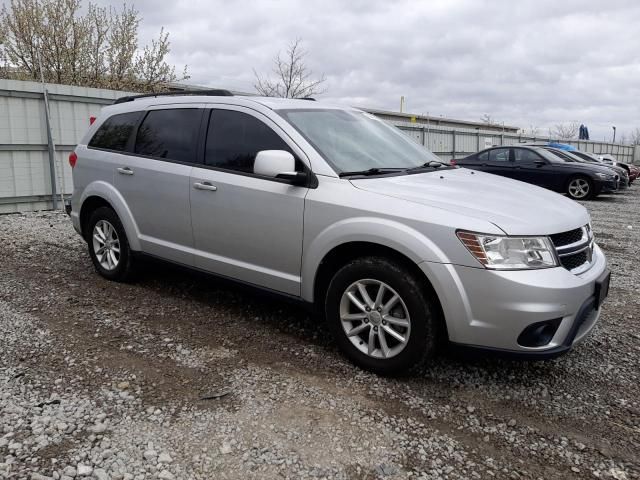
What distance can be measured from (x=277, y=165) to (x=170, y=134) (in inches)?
60.9

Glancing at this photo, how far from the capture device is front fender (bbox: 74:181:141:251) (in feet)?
15.8

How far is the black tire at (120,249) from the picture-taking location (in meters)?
5.00

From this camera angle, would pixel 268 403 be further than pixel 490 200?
No

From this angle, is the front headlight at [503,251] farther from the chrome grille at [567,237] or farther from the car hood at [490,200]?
the chrome grille at [567,237]

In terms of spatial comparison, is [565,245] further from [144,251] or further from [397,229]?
[144,251]

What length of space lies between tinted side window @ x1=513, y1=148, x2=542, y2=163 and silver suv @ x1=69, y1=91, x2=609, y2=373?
11000 mm

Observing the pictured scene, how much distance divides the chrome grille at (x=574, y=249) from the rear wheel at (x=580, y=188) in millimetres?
12060

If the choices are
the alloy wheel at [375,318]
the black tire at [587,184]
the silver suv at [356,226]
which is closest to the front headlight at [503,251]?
the silver suv at [356,226]

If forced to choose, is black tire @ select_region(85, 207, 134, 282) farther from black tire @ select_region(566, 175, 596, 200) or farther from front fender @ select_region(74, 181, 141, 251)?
black tire @ select_region(566, 175, 596, 200)

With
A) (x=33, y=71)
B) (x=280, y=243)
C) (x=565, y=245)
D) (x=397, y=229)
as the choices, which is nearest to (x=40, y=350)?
(x=280, y=243)

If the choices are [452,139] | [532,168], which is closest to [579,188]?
[532,168]

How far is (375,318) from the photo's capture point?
3.34m

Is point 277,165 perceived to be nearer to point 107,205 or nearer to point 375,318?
point 375,318

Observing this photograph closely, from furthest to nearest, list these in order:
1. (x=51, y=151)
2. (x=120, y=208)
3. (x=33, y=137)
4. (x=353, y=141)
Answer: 1. (x=51, y=151)
2. (x=33, y=137)
3. (x=120, y=208)
4. (x=353, y=141)
